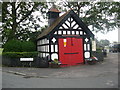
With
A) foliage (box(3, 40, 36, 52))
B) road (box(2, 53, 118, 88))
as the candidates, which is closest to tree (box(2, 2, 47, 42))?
foliage (box(3, 40, 36, 52))

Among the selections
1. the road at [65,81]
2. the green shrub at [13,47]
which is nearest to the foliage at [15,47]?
the green shrub at [13,47]

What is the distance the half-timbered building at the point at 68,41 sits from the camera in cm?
1535

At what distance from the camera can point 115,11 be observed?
24922mm

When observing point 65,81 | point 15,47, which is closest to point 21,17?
point 15,47

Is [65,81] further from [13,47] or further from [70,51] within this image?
[13,47]

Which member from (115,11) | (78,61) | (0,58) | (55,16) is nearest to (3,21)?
(0,58)

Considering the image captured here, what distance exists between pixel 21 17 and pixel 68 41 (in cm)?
1147

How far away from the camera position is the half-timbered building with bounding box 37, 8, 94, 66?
604 inches

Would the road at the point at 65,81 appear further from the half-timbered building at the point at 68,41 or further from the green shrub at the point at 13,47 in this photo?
the green shrub at the point at 13,47

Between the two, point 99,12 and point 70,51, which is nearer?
point 70,51

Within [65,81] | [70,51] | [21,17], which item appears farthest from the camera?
[21,17]

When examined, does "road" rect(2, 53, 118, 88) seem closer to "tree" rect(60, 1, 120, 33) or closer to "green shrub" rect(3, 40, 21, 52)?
"green shrub" rect(3, 40, 21, 52)

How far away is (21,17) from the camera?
23.4 m

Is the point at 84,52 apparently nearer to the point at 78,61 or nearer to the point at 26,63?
the point at 78,61
